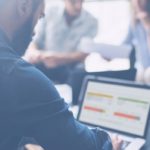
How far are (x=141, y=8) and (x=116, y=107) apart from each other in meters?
1.40

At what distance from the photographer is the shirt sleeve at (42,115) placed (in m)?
0.97

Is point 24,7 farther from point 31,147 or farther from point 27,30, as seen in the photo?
point 31,147

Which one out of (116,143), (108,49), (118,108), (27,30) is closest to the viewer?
(27,30)

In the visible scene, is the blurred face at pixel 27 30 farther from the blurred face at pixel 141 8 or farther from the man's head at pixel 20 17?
the blurred face at pixel 141 8

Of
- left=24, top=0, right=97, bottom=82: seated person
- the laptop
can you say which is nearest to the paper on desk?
the laptop

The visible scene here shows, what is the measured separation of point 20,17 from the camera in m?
1.03

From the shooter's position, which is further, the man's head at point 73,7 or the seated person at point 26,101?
the man's head at point 73,7

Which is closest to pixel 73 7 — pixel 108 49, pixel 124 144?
pixel 108 49

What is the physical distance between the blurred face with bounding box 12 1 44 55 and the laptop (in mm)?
463

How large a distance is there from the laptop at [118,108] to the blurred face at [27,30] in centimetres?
46

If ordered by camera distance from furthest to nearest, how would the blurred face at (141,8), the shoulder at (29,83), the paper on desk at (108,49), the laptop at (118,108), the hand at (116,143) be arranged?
the blurred face at (141,8) → the paper on desk at (108,49) → the laptop at (118,108) → the hand at (116,143) → the shoulder at (29,83)

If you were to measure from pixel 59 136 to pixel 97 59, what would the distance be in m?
1.04

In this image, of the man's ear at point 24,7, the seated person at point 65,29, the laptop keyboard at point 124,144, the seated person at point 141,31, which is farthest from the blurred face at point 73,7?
the man's ear at point 24,7

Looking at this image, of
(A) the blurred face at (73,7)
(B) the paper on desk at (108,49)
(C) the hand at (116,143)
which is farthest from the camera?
(A) the blurred face at (73,7)
